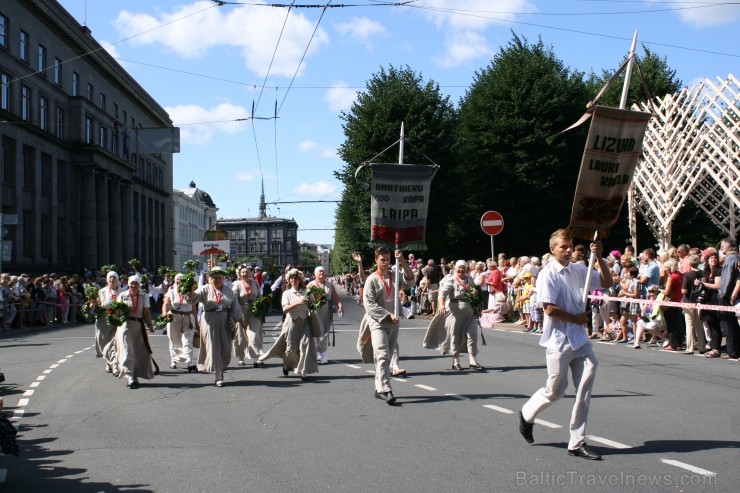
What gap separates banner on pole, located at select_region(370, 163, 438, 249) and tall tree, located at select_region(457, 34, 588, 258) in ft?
87.3

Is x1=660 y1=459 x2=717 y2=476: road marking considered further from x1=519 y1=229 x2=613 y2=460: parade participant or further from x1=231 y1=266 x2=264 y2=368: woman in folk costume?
x1=231 y1=266 x2=264 y2=368: woman in folk costume

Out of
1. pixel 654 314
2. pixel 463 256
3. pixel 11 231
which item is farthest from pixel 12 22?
pixel 654 314

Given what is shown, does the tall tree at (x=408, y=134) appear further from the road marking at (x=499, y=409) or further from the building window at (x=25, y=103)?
the road marking at (x=499, y=409)

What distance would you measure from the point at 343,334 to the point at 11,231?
2670 cm

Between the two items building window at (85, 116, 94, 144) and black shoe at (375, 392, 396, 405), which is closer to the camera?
black shoe at (375, 392, 396, 405)

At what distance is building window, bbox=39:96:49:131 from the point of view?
48.2 meters

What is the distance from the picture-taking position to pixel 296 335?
44.3 feet

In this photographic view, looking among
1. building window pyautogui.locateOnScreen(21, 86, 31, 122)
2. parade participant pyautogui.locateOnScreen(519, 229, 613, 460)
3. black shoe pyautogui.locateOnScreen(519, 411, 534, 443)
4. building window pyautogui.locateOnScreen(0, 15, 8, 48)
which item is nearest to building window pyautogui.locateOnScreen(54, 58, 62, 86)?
building window pyautogui.locateOnScreen(21, 86, 31, 122)

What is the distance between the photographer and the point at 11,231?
4306 centimetres

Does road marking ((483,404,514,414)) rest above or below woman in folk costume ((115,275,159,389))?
below

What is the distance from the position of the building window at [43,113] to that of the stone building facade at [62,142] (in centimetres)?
6

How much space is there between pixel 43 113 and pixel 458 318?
4146 cm

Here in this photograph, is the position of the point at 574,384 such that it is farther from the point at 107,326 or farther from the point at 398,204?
the point at 107,326

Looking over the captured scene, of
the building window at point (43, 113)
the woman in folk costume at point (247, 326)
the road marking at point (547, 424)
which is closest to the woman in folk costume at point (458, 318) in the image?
the woman in folk costume at point (247, 326)
